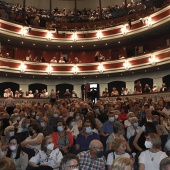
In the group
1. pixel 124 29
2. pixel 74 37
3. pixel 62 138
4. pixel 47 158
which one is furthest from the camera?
pixel 74 37

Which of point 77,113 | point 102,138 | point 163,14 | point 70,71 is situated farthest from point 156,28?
point 102,138

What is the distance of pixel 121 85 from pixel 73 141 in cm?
1464

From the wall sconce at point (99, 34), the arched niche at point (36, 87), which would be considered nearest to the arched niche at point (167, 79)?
the wall sconce at point (99, 34)

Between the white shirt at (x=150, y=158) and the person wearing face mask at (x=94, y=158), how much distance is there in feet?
1.91

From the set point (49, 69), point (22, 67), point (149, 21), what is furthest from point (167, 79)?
point (22, 67)

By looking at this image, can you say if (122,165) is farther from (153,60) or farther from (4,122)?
(153,60)

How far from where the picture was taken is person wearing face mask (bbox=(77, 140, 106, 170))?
3.41m

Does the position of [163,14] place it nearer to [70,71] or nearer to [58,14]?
[70,71]

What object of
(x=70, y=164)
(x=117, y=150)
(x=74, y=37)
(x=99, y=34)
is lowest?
(x=117, y=150)

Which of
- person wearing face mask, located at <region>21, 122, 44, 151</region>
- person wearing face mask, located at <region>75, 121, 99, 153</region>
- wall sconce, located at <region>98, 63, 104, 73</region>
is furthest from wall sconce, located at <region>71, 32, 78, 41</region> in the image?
person wearing face mask, located at <region>75, 121, 99, 153</region>

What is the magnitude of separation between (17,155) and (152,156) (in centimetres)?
211

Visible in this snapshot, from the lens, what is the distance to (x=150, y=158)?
3.26m

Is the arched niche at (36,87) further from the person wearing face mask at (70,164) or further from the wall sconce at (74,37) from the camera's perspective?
the person wearing face mask at (70,164)

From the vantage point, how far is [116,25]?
59.5 ft
